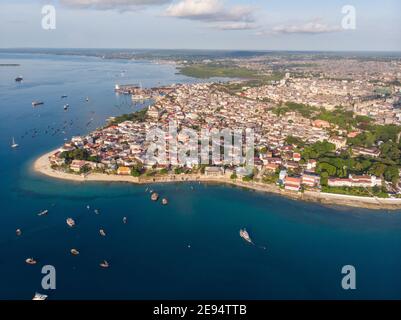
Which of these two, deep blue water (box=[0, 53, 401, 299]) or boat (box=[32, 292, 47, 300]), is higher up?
deep blue water (box=[0, 53, 401, 299])

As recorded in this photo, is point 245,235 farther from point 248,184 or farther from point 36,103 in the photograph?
point 36,103

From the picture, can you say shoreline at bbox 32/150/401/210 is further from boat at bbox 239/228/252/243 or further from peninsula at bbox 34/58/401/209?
boat at bbox 239/228/252/243

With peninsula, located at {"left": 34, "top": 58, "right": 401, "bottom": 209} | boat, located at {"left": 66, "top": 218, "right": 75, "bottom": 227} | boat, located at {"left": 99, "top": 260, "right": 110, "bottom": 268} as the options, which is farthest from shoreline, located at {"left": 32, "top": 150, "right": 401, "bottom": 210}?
boat, located at {"left": 99, "top": 260, "right": 110, "bottom": 268}

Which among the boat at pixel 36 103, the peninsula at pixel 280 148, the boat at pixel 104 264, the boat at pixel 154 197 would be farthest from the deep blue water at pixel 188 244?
the boat at pixel 36 103

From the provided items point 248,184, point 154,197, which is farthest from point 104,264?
point 248,184

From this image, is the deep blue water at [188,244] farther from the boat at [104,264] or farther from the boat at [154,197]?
the boat at [154,197]
